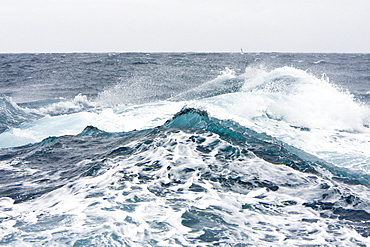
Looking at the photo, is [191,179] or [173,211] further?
[191,179]

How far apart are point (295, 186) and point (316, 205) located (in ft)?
2.17

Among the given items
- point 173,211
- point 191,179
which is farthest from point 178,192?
point 173,211

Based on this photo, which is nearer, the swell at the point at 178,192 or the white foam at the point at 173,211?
the white foam at the point at 173,211

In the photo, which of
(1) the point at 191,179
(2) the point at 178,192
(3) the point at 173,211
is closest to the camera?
(3) the point at 173,211

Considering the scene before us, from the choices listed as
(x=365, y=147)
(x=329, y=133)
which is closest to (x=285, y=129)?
(x=329, y=133)

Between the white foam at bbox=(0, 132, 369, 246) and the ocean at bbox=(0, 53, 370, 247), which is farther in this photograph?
the ocean at bbox=(0, 53, 370, 247)

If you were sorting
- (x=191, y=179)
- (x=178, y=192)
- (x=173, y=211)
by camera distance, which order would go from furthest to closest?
(x=191, y=179), (x=178, y=192), (x=173, y=211)

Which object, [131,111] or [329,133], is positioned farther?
[131,111]

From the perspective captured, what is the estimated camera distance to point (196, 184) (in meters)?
6.17

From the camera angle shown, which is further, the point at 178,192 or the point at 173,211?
the point at 178,192

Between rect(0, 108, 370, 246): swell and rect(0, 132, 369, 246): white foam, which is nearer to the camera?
rect(0, 132, 369, 246): white foam

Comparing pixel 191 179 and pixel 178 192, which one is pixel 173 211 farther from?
pixel 191 179

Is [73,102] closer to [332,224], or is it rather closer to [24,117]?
[24,117]

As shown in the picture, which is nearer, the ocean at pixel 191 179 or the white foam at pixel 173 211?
the white foam at pixel 173 211
